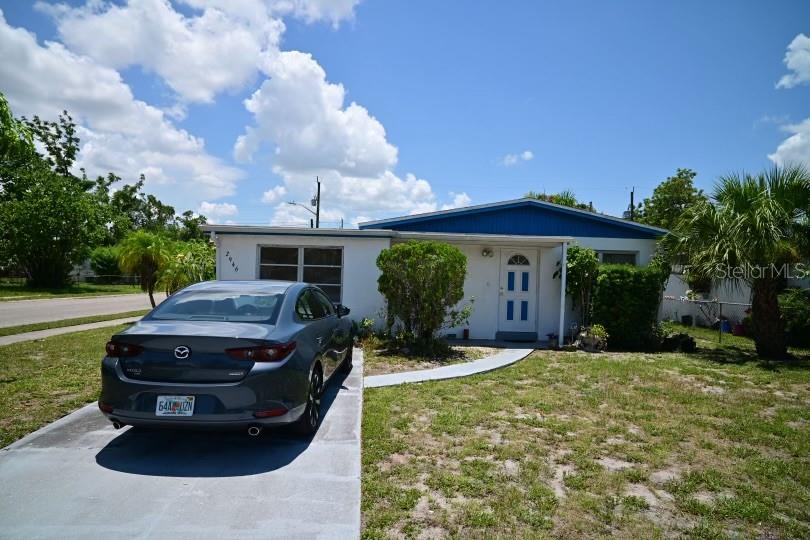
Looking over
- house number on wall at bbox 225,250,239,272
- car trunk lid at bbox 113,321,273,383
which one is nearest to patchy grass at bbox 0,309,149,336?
house number on wall at bbox 225,250,239,272

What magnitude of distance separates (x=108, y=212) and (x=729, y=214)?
3668 centimetres

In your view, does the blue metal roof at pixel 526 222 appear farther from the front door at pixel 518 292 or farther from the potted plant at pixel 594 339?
the potted plant at pixel 594 339

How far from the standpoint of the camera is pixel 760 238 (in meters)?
8.88

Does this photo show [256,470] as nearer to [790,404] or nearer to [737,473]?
[737,473]

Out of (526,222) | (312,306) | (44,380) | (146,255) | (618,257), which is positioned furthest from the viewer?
(146,255)

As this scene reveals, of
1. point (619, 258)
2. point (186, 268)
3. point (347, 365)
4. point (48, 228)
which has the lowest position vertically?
A: point (347, 365)

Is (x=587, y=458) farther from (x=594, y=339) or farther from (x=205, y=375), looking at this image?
(x=594, y=339)

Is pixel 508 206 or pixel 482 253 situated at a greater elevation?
pixel 508 206

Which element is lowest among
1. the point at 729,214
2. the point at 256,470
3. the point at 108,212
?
the point at 256,470

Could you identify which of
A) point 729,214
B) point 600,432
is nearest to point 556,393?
point 600,432

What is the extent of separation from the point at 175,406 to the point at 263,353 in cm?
79

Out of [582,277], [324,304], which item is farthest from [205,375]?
[582,277]

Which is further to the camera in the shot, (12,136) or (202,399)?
(12,136)

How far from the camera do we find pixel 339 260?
11.1 metres
